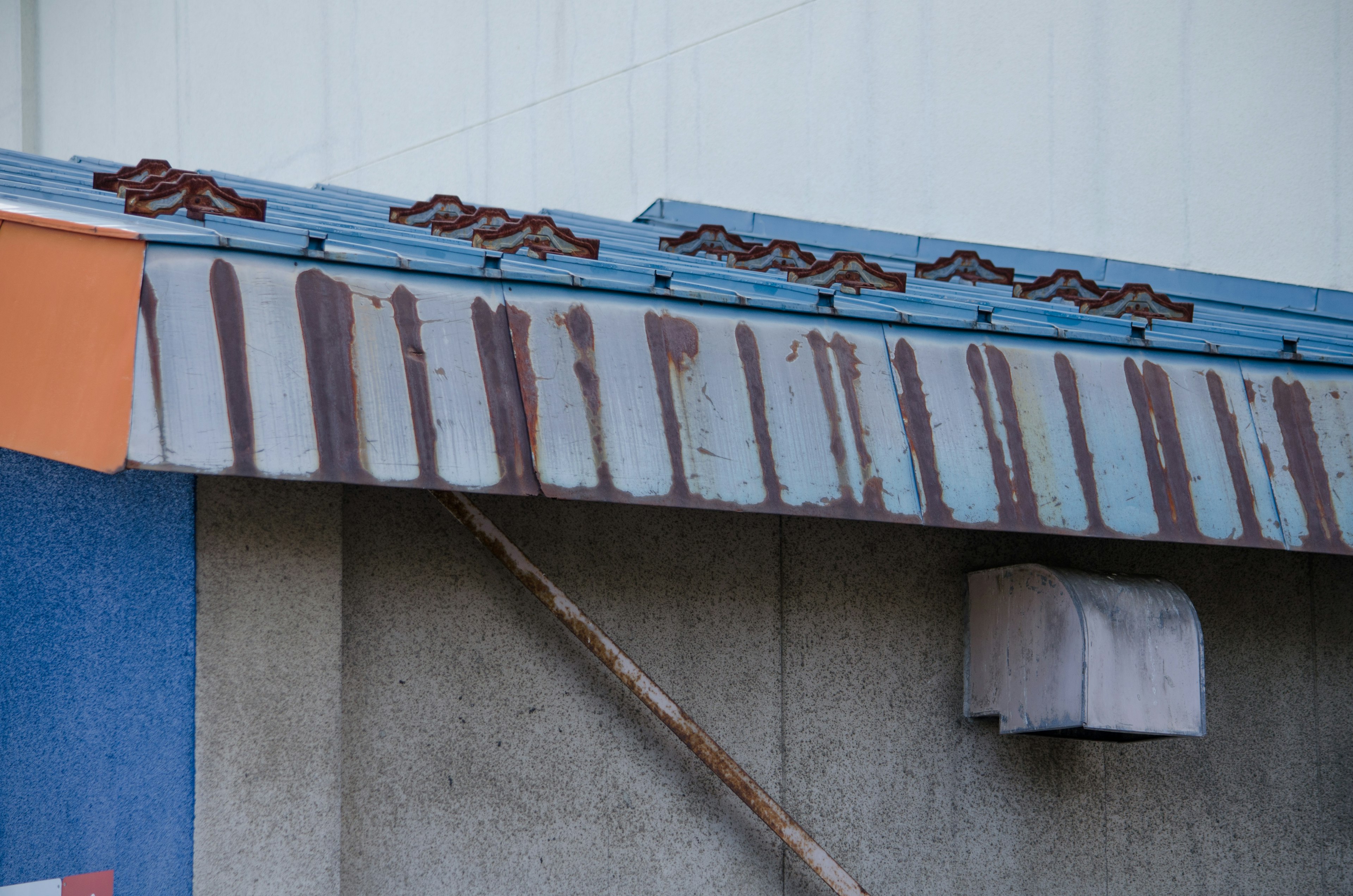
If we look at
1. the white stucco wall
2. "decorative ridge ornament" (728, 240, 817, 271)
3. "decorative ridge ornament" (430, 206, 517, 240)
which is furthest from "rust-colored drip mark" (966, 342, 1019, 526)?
the white stucco wall

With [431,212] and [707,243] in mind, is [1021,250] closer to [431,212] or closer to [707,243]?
[707,243]

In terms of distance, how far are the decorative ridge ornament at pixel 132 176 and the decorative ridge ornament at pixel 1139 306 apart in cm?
422

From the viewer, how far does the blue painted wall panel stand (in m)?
3.68

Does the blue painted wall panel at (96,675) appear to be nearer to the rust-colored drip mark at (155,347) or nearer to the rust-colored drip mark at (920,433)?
the rust-colored drip mark at (155,347)

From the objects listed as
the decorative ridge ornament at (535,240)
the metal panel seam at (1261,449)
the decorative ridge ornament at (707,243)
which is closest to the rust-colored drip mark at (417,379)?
the decorative ridge ornament at (535,240)

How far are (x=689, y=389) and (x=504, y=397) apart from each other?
63 centimetres

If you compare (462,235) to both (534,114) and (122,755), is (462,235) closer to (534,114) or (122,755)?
(122,755)

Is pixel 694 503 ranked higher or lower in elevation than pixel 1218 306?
lower

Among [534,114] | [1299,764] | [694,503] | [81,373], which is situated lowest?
[1299,764]

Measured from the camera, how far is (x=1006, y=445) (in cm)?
456

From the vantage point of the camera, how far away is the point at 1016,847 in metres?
5.54

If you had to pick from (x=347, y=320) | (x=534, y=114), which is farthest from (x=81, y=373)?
(x=534, y=114)

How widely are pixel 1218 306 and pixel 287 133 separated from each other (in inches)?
360

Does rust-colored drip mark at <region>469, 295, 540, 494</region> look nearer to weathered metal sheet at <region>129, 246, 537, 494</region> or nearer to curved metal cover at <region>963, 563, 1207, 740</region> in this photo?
weathered metal sheet at <region>129, 246, 537, 494</region>
